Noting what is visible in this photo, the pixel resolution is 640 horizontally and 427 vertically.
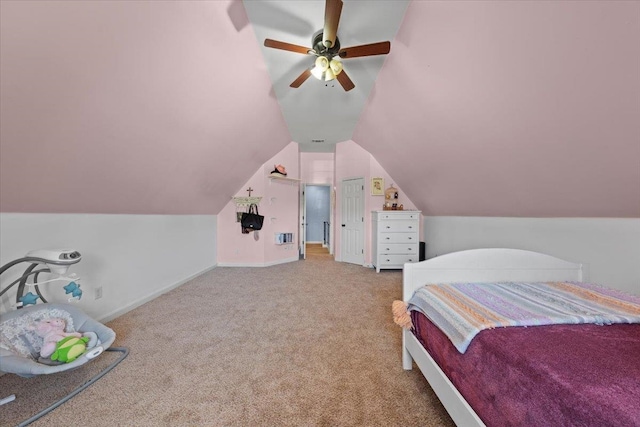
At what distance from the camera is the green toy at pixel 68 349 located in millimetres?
1541

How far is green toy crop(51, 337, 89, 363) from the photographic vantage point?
154 centimetres

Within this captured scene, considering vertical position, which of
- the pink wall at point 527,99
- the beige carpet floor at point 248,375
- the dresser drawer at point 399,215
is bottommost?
the beige carpet floor at point 248,375

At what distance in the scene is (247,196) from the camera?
512 cm

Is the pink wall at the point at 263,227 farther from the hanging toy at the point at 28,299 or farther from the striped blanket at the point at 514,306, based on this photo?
the striped blanket at the point at 514,306

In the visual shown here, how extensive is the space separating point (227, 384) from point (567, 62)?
9.36 feet

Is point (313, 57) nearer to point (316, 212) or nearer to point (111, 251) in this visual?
point (111, 251)

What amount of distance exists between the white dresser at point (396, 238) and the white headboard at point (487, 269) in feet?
9.54

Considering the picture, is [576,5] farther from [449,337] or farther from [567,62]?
[449,337]

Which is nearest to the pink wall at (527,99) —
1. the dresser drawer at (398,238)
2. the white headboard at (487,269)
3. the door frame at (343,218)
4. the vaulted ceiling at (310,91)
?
the vaulted ceiling at (310,91)

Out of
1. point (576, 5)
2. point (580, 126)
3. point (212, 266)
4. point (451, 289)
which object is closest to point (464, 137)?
point (580, 126)

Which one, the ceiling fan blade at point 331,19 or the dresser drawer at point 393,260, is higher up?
the ceiling fan blade at point 331,19

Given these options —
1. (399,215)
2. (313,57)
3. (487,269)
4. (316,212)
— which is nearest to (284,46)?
(313,57)

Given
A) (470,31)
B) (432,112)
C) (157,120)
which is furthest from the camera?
(432,112)

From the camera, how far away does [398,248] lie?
4750 mm
